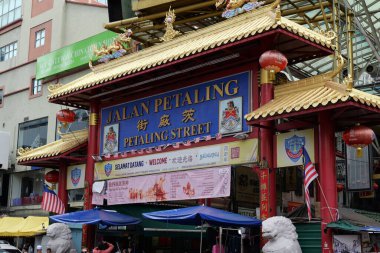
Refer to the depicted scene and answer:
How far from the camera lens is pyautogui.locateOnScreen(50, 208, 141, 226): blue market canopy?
16094 millimetres

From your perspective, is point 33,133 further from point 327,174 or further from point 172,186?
point 327,174

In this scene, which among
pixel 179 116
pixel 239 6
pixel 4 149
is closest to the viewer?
pixel 239 6

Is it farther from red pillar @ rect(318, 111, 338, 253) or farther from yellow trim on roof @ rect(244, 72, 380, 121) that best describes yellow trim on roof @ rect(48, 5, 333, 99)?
red pillar @ rect(318, 111, 338, 253)

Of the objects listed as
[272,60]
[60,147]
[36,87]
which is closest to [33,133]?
[36,87]

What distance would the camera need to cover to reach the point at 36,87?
3738 cm

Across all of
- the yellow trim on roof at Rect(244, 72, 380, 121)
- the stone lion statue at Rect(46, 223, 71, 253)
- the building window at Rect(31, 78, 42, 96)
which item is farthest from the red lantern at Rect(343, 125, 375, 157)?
the building window at Rect(31, 78, 42, 96)

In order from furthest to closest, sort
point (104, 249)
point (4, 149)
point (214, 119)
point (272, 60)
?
point (4, 149)
point (104, 249)
point (214, 119)
point (272, 60)

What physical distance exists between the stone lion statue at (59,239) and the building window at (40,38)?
77.9 feet

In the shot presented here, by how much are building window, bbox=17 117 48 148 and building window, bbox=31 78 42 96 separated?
2.03m

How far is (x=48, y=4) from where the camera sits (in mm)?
38188

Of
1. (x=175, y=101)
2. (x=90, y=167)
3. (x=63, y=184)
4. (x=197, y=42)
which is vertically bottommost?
(x=63, y=184)

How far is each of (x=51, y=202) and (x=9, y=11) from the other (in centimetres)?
2761

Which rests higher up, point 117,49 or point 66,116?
point 117,49

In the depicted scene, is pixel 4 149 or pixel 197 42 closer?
pixel 197 42
